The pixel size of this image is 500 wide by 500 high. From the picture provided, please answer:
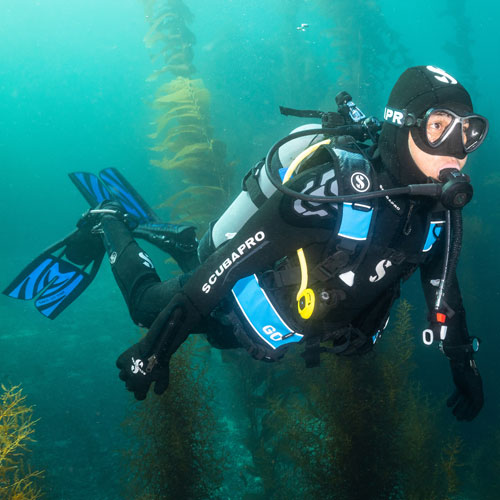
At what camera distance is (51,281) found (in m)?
3.94

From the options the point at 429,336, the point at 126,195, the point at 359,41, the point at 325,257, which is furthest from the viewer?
the point at 359,41

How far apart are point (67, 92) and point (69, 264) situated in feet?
320

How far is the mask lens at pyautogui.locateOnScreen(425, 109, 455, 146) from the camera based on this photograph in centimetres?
173

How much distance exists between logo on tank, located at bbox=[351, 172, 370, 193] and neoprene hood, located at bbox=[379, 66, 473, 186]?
253 millimetres

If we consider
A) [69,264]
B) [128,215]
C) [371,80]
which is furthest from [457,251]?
[371,80]

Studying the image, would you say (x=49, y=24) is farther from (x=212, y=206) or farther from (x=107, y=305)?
(x=212, y=206)

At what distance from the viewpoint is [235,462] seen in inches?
231

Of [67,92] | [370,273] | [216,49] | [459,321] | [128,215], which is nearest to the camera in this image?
[370,273]

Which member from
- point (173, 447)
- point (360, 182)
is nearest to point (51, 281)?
point (173, 447)

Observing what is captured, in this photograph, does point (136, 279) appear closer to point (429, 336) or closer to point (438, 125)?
point (429, 336)

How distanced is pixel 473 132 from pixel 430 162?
0.27 meters

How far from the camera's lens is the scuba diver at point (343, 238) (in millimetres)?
1771

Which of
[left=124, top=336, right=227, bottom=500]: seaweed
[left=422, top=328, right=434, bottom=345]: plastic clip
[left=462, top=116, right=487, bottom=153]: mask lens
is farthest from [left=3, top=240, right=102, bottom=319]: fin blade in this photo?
[left=462, top=116, right=487, bottom=153]: mask lens

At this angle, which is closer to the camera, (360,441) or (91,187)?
(91,187)
